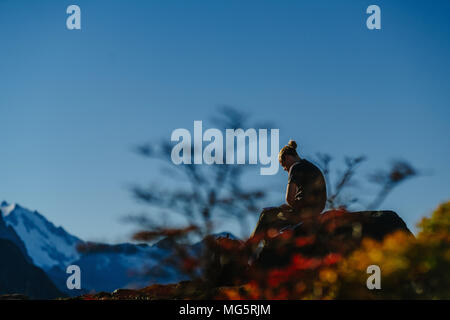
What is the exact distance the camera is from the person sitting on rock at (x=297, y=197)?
6.75 meters

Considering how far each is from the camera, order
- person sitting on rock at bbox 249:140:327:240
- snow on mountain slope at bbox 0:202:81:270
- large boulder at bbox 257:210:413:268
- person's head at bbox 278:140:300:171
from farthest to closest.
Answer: snow on mountain slope at bbox 0:202:81:270
person's head at bbox 278:140:300:171
person sitting on rock at bbox 249:140:327:240
large boulder at bbox 257:210:413:268

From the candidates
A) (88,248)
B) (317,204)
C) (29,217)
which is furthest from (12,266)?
(317,204)

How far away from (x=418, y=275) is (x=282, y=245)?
227 centimetres

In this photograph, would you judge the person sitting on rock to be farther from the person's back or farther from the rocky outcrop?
the rocky outcrop

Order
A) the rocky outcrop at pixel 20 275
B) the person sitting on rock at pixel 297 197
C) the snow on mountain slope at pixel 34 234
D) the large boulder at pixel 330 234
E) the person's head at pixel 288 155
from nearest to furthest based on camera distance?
the large boulder at pixel 330 234 < the person sitting on rock at pixel 297 197 < the person's head at pixel 288 155 < the rocky outcrop at pixel 20 275 < the snow on mountain slope at pixel 34 234

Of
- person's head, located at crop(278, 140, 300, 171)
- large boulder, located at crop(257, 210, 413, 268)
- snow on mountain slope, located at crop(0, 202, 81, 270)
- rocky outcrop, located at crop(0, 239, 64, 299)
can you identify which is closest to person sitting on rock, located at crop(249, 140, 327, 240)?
person's head, located at crop(278, 140, 300, 171)

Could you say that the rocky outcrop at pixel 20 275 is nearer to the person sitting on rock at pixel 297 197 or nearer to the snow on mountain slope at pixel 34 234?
the snow on mountain slope at pixel 34 234

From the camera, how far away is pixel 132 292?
309 inches

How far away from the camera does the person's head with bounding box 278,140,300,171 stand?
702cm

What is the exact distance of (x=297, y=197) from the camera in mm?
6824

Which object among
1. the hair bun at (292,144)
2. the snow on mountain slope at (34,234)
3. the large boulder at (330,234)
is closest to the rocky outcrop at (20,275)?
the snow on mountain slope at (34,234)

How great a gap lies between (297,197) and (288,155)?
675 mm
